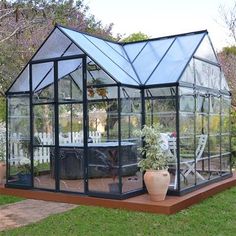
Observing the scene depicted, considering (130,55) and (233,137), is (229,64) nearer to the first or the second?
(233,137)

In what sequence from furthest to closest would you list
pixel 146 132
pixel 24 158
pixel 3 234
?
1. pixel 24 158
2. pixel 146 132
3. pixel 3 234

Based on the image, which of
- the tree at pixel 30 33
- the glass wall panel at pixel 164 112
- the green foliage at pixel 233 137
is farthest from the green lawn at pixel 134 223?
the tree at pixel 30 33

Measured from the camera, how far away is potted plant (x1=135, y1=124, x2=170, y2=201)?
6.84 metres

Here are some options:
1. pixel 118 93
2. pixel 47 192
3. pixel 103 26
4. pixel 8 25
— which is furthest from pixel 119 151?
pixel 103 26

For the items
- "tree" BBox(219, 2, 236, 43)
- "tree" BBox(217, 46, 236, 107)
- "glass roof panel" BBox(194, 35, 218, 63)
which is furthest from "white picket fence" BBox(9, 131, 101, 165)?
"tree" BBox(219, 2, 236, 43)

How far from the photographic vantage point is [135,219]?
636cm

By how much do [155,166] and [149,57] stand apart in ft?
8.89

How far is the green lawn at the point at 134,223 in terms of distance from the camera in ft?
19.0

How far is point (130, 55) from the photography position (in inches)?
354

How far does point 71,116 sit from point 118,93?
1.23m

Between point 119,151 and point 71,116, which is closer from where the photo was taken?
point 119,151

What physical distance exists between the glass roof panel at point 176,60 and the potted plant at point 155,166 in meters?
1.13

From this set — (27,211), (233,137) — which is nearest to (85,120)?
(27,211)

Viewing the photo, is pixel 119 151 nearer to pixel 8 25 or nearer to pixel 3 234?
pixel 3 234
